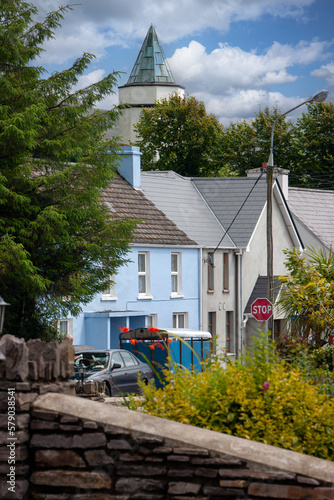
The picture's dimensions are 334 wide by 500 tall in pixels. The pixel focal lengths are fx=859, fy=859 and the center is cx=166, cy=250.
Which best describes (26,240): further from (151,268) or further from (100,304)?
(151,268)

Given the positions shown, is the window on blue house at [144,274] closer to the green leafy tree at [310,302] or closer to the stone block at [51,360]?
the green leafy tree at [310,302]

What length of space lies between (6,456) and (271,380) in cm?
265

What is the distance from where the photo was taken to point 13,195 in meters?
19.6

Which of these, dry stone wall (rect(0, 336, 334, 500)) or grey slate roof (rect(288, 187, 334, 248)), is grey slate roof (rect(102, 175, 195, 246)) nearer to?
grey slate roof (rect(288, 187, 334, 248))

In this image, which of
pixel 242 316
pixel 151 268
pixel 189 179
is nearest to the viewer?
pixel 151 268

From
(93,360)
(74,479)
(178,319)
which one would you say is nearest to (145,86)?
(178,319)

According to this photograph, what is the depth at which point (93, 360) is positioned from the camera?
2161 centimetres

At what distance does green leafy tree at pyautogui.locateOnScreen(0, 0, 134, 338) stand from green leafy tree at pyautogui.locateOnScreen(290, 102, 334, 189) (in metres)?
42.5

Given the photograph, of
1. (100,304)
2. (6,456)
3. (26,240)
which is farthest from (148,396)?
(100,304)

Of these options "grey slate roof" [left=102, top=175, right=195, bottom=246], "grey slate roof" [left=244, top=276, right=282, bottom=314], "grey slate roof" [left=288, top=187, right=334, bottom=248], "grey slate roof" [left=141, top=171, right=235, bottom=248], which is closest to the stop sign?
"grey slate roof" [left=102, top=175, right=195, bottom=246]

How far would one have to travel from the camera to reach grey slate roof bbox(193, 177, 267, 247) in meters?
42.6

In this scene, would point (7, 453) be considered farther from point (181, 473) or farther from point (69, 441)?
point (181, 473)

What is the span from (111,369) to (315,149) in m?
44.4

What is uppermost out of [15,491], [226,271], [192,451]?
[226,271]
